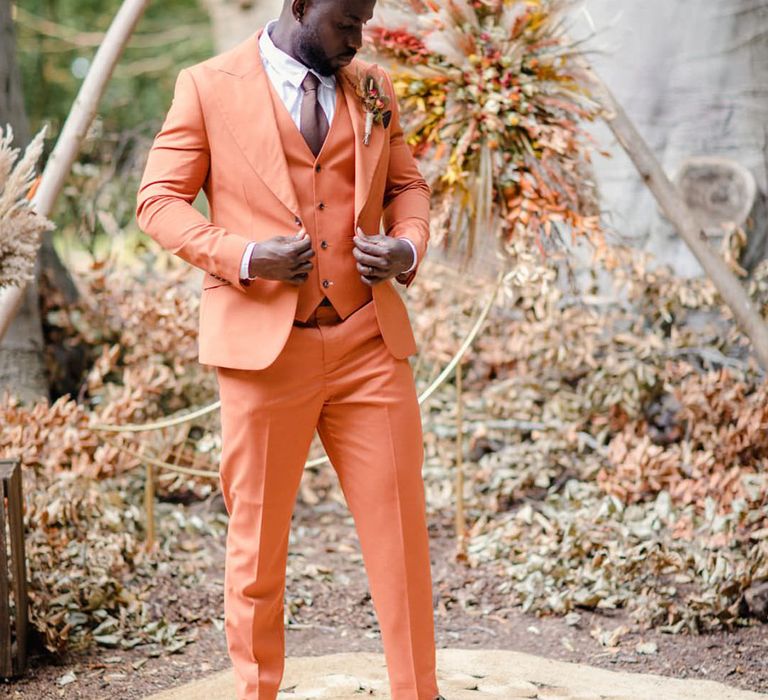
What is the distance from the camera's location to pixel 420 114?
3.91 m

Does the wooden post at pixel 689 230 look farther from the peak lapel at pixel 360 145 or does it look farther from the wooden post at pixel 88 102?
the wooden post at pixel 88 102

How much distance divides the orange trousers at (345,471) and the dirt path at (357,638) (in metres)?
0.61

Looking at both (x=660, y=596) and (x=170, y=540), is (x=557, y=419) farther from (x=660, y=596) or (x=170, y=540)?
(x=170, y=540)

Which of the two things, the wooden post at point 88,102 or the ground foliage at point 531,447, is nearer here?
the ground foliage at point 531,447

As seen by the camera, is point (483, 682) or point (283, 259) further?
point (483, 682)

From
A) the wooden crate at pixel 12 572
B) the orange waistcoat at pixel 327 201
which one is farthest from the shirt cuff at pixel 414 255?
the wooden crate at pixel 12 572

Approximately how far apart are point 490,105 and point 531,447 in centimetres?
199

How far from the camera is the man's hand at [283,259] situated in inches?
95.8

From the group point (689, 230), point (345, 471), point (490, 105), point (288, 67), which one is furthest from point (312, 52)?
point (689, 230)

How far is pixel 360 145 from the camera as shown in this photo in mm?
2594

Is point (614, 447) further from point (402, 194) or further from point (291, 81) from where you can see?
point (291, 81)

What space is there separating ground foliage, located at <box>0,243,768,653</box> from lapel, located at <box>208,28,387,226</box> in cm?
155

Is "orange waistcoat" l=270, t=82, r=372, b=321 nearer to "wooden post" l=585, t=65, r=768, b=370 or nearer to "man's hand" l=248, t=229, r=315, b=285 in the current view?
"man's hand" l=248, t=229, r=315, b=285

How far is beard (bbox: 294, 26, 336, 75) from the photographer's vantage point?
8.20ft
